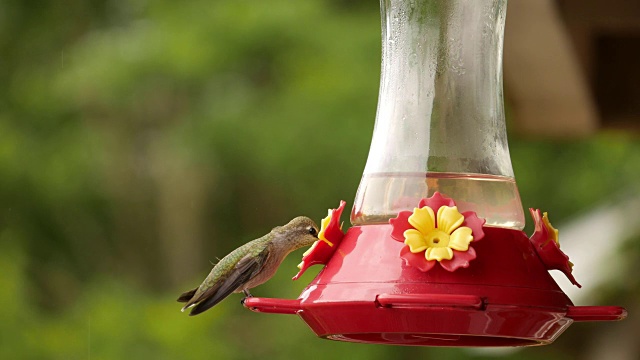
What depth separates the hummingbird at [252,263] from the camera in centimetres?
331

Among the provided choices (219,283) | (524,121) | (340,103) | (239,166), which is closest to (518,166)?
(340,103)

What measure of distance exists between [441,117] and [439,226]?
1.35ft

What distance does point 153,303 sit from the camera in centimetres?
1070

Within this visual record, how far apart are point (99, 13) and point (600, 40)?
842 cm

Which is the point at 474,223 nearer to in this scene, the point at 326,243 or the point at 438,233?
the point at 438,233

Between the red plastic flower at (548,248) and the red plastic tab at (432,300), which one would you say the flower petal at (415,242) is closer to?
the red plastic tab at (432,300)

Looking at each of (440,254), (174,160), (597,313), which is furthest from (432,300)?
(174,160)

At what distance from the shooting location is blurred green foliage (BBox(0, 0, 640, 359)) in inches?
412

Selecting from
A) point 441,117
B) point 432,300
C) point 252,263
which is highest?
point 441,117

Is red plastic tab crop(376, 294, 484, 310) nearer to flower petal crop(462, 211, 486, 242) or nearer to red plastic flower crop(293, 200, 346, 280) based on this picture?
flower petal crop(462, 211, 486, 242)

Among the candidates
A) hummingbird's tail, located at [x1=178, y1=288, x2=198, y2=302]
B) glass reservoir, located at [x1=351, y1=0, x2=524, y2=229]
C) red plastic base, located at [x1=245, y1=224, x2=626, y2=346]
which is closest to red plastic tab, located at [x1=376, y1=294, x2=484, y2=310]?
red plastic base, located at [x1=245, y1=224, x2=626, y2=346]

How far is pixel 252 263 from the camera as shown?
3561 mm

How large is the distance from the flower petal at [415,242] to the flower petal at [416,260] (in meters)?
0.01

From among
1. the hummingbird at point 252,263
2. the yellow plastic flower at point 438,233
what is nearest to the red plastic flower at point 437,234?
the yellow plastic flower at point 438,233
